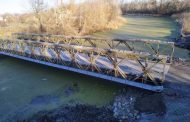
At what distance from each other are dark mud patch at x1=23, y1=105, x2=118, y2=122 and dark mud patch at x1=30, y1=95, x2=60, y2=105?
1012mm

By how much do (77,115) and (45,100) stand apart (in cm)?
271

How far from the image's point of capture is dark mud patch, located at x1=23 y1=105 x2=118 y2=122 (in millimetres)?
9398

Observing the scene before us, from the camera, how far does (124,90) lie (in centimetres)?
1138

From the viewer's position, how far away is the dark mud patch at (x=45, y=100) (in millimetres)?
11500

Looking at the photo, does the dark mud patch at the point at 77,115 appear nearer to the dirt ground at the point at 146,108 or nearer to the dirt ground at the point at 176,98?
the dirt ground at the point at 146,108

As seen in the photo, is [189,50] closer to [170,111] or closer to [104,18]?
[170,111]

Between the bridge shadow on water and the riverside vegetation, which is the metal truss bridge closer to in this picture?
the bridge shadow on water

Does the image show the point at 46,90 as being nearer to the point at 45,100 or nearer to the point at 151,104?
the point at 45,100

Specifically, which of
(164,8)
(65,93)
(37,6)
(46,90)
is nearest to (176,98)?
(65,93)

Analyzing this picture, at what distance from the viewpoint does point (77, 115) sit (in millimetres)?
9789

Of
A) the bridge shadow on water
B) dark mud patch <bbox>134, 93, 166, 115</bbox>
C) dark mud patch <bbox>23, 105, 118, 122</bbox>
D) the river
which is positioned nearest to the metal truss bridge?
dark mud patch <bbox>134, 93, 166, 115</bbox>

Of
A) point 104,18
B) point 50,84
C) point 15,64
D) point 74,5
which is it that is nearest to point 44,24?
point 74,5

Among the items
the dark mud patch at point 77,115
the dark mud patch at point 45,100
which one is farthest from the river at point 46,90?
the dark mud patch at point 77,115

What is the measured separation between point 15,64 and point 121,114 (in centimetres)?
1258
